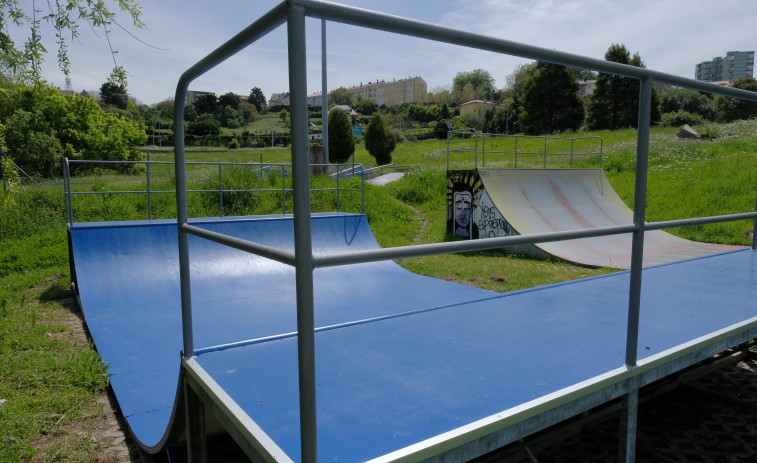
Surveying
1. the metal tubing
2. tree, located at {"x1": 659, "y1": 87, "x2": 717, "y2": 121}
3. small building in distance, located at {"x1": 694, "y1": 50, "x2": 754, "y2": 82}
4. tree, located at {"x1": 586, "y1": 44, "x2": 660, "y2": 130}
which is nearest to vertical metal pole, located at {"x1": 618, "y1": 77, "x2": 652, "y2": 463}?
the metal tubing

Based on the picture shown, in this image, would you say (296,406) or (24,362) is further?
(24,362)

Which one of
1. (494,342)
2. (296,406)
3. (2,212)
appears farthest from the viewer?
(2,212)

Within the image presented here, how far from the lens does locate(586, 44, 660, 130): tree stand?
32.6m

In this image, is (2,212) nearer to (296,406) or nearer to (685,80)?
(296,406)

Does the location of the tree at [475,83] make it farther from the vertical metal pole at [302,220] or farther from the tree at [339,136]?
the vertical metal pole at [302,220]

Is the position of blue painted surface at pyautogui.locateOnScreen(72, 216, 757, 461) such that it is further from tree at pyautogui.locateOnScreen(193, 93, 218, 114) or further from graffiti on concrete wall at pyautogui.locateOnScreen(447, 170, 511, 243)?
tree at pyautogui.locateOnScreen(193, 93, 218, 114)

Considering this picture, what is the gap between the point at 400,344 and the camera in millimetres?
2002

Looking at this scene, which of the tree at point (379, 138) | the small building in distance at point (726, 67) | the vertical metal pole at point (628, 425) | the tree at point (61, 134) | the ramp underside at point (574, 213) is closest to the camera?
the vertical metal pole at point (628, 425)

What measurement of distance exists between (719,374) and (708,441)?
132cm

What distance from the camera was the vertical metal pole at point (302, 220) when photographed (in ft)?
2.97

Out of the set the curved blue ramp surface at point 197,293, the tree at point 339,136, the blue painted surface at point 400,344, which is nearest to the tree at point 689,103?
the tree at point 339,136

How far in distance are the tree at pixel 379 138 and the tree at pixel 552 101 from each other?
17.9 meters

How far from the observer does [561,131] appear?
37.7m

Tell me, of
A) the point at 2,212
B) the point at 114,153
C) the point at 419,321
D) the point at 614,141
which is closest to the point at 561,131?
the point at 614,141
